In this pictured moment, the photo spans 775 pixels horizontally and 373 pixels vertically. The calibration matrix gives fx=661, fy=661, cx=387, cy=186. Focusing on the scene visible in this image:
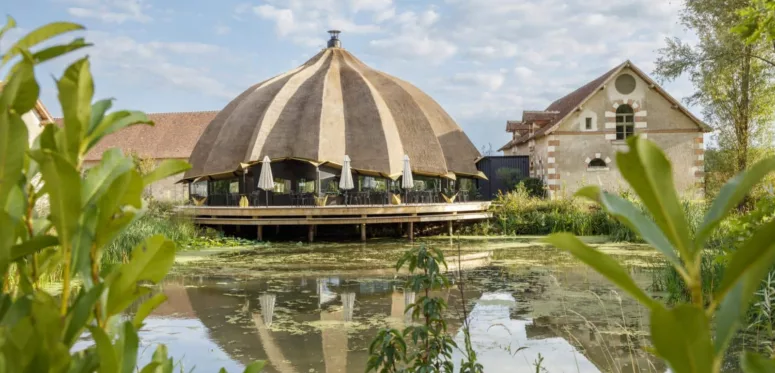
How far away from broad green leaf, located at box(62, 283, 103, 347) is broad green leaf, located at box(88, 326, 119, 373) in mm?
37

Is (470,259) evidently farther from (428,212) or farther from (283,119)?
(283,119)

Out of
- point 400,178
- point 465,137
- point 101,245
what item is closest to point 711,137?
point 465,137

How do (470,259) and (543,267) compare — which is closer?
(543,267)

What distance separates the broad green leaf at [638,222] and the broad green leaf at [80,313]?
23.9 inches

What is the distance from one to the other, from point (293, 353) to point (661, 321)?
576 cm

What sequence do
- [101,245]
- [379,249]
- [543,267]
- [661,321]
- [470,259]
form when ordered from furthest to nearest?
[379,249] → [470,259] → [543,267] → [101,245] → [661,321]

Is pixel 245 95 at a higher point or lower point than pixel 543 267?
higher

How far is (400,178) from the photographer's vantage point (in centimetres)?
2238

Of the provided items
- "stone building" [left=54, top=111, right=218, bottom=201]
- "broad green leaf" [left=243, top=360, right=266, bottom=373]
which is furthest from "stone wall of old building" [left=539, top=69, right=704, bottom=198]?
"broad green leaf" [left=243, top=360, right=266, bottom=373]

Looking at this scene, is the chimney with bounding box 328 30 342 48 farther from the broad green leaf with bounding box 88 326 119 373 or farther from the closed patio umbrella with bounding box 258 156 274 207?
the broad green leaf with bounding box 88 326 119 373

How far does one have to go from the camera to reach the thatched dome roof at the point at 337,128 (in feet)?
71.3

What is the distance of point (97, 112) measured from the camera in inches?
37.6

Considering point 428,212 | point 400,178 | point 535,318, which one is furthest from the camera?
point 400,178

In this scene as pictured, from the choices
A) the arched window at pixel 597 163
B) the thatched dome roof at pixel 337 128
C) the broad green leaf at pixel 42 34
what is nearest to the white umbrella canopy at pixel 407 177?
the thatched dome roof at pixel 337 128
